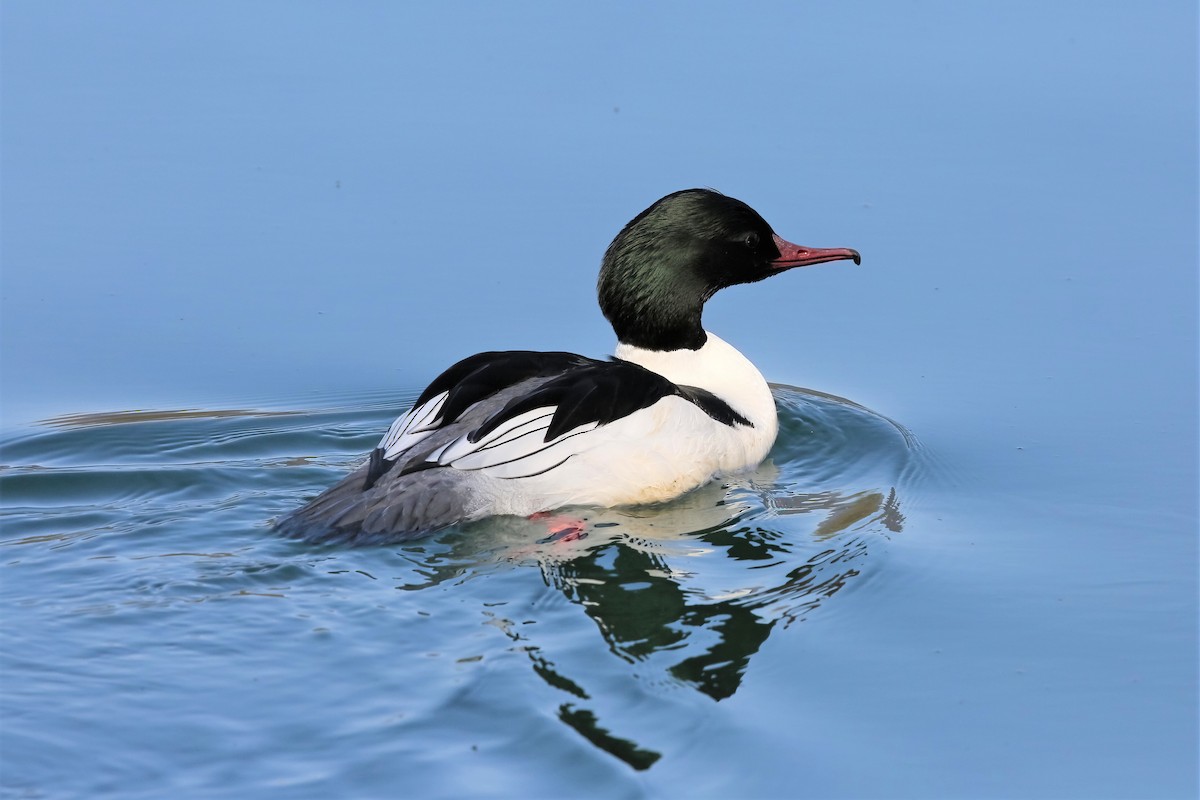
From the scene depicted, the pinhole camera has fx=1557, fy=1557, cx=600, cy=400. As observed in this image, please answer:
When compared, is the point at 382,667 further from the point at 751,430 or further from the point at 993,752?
the point at 751,430

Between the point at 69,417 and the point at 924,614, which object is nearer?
the point at 924,614

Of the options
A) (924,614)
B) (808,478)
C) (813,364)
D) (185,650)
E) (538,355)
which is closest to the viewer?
(185,650)

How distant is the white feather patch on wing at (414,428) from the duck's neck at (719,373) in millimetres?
1380

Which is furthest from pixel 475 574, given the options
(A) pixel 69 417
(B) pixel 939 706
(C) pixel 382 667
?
(A) pixel 69 417

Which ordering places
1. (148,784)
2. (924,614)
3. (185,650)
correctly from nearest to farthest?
(148,784)
(185,650)
(924,614)

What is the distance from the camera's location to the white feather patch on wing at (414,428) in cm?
702

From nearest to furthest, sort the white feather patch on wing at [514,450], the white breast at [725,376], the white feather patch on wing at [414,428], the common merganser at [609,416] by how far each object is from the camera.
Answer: the common merganser at [609,416] < the white feather patch on wing at [514,450] < the white feather patch on wing at [414,428] < the white breast at [725,376]

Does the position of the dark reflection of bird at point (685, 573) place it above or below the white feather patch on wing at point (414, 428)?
below

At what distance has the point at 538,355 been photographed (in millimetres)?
7281

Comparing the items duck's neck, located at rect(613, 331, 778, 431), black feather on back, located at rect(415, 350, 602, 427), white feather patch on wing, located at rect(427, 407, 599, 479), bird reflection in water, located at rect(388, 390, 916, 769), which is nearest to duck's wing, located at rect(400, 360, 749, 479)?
white feather patch on wing, located at rect(427, 407, 599, 479)

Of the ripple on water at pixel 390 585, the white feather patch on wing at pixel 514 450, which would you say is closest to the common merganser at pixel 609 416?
the white feather patch on wing at pixel 514 450

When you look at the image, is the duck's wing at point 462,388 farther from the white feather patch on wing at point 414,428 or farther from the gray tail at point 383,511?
the gray tail at point 383,511

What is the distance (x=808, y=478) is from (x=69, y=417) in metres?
3.80

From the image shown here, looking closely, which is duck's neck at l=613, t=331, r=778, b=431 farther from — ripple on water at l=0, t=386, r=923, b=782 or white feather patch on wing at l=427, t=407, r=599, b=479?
white feather patch on wing at l=427, t=407, r=599, b=479
